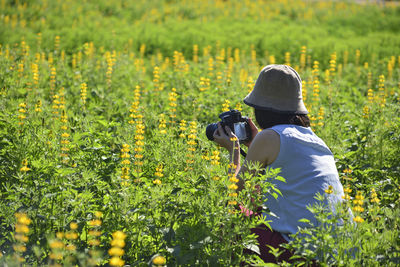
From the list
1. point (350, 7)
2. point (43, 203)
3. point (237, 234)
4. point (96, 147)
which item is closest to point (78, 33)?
point (96, 147)

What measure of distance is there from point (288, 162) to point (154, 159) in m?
1.39

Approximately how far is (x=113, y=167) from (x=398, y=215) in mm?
2215

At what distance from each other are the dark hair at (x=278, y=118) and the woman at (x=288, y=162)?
0.03 meters

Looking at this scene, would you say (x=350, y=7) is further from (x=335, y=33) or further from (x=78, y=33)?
(x=78, y=33)

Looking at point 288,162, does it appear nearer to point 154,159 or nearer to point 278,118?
point 278,118

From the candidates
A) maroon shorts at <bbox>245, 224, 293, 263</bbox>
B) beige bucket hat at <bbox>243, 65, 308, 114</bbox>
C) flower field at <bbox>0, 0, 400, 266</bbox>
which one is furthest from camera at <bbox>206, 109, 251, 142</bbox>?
maroon shorts at <bbox>245, 224, 293, 263</bbox>

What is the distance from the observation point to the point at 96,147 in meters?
3.77

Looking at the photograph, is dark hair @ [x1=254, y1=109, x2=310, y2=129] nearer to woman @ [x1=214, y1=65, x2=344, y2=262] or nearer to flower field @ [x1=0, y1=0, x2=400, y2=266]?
woman @ [x1=214, y1=65, x2=344, y2=262]

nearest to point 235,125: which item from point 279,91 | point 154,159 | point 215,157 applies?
point 215,157

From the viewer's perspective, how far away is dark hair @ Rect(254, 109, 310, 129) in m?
3.02

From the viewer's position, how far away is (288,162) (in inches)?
111

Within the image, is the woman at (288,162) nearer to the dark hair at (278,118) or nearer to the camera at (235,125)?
the dark hair at (278,118)

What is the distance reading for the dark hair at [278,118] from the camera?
3016 mm

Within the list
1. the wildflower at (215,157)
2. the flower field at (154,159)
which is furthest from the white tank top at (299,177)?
the wildflower at (215,157)
